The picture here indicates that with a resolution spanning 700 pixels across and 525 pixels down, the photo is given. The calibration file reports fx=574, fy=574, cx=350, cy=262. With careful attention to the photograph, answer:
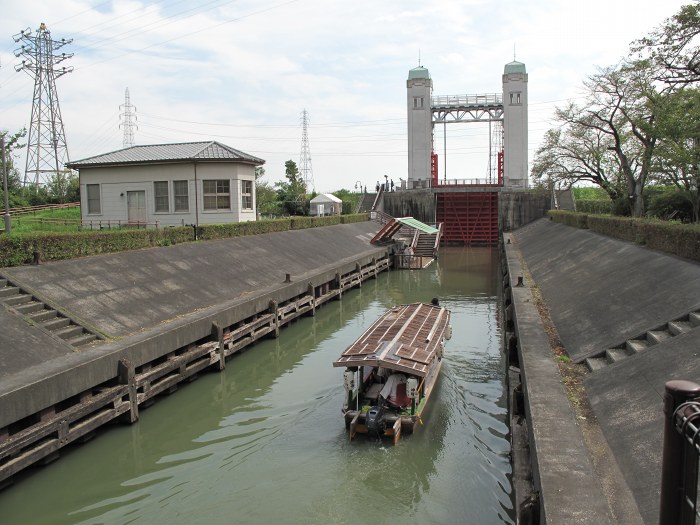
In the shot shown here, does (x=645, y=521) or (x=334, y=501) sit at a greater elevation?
(x=645, y=521)

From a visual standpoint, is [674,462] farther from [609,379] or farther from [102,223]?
[102,223]

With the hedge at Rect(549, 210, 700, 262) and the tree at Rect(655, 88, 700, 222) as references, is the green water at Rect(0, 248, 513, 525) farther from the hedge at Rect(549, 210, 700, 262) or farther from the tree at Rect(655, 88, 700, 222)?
the tree at Rect(655, 88, 700, 222)

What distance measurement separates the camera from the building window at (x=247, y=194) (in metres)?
27.8

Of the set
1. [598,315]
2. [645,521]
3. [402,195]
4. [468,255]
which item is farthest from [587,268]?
[402,195]

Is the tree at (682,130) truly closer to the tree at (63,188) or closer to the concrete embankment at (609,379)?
the concrete embankment at (609,379)

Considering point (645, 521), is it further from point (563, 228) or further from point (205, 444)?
point (563, 228)

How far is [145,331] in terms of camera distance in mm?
13094

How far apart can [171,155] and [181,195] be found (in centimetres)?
205

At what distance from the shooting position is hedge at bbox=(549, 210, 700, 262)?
41.7ft

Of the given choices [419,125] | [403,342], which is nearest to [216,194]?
[403,342]

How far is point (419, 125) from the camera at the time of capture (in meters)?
53.7

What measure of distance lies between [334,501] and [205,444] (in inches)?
128

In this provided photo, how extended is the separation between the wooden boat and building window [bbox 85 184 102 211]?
20.3 metres

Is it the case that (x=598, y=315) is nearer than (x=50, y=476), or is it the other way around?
(x=50, y=476)
